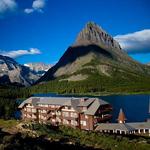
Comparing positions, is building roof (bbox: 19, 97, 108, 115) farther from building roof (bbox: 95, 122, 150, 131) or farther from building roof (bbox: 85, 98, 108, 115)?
building roof (bbox: 95, 122, 150, 131)

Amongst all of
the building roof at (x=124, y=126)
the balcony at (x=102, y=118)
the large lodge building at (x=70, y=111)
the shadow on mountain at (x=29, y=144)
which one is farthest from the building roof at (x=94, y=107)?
the shadow on mountain at (x=29, y=144)

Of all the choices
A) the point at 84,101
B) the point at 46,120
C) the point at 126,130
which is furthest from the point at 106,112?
the point at 46,120

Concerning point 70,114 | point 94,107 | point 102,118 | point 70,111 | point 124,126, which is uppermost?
point 94,107

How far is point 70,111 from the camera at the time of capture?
102812 mm

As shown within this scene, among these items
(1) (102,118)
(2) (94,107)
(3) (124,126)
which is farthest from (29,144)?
(1) (102,118)

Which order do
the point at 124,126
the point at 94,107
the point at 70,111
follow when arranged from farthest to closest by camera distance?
the point at 70,111 → the point at 94,107 → the point at 124,126

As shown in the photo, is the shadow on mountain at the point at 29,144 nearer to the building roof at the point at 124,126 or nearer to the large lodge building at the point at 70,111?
the building roof at the point at 124,126

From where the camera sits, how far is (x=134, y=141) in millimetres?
69250

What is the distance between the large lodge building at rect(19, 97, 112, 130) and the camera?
314ft

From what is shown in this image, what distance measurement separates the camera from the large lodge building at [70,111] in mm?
95562

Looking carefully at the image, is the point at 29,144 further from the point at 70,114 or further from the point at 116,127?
the point at 70,114

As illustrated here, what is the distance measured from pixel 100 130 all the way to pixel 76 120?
1305 centimetres

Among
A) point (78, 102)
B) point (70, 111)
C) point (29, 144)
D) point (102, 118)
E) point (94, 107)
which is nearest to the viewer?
point (29, 144)

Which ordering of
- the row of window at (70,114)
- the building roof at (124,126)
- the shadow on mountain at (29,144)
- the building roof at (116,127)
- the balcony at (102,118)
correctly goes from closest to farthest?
the shadow on mountain at (29,144), the building roof at (116,127), the building roof at (124,126), the balcony at (102,118), the row of window at (70,114)
